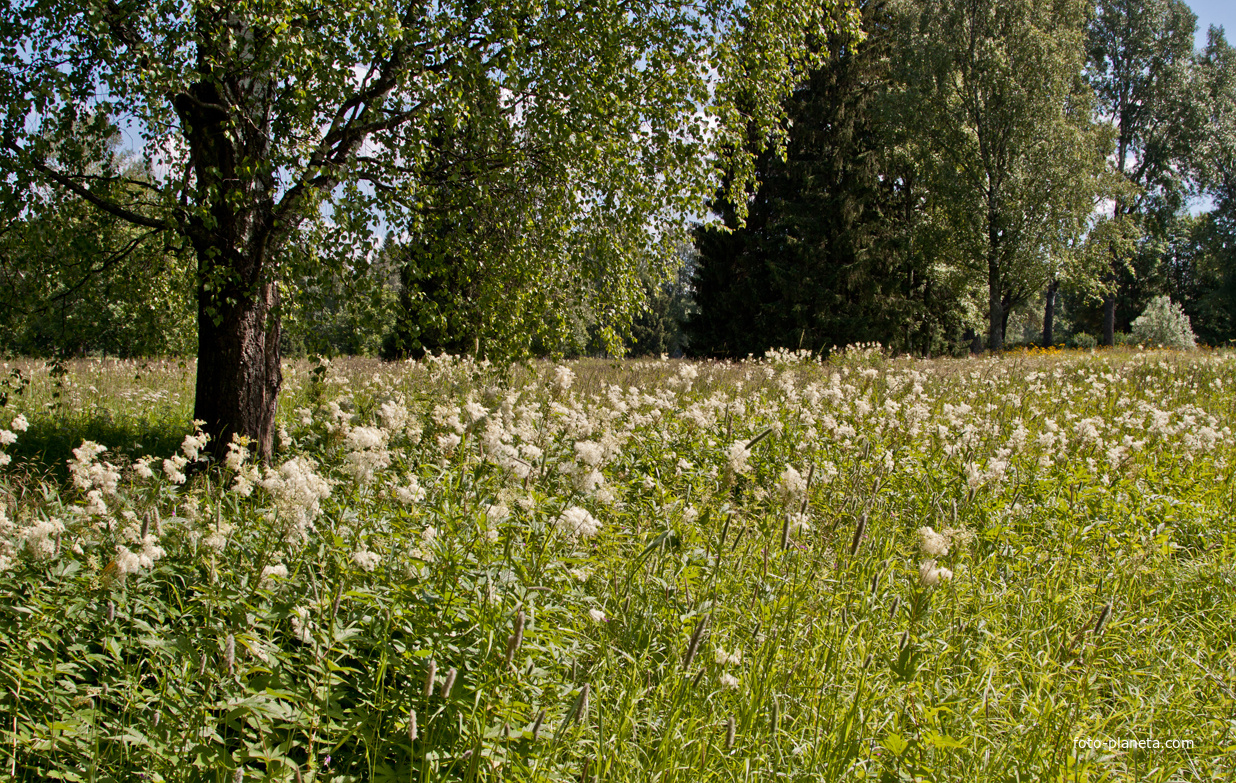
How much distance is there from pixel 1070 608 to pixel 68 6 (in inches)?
270

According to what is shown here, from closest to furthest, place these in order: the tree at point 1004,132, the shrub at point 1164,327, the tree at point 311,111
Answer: the tree at point 311,111 < the tree at point 1004,132 < the shrub at point 1164,327

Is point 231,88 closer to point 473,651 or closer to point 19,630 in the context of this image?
point 19,630

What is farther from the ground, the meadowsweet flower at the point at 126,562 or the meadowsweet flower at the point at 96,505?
the meadowsweet flower at the point at 96,505

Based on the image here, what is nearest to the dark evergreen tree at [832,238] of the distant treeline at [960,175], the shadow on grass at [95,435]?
the distant treeline at [960,175]

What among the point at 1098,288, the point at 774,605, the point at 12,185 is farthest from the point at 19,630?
the point at 1098,288

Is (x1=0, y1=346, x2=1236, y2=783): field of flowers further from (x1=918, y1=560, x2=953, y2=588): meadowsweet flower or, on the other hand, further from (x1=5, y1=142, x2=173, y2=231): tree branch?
(x1=5, y1=142, x2=173, y2=231): tree branch

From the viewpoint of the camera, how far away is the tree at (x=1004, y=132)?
2723cm

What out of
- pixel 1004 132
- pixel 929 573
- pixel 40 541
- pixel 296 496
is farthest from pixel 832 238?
pixel 40 541

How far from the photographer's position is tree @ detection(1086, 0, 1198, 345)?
36750 millimetres

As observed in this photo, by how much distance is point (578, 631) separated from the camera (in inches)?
101

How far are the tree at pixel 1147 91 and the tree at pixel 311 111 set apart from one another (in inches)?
1532

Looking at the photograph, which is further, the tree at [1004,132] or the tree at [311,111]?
the tree at [1004,132]

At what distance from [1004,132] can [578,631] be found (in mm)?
32658

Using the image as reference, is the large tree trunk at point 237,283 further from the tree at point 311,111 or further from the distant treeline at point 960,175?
the distant treeline at point 960,175
